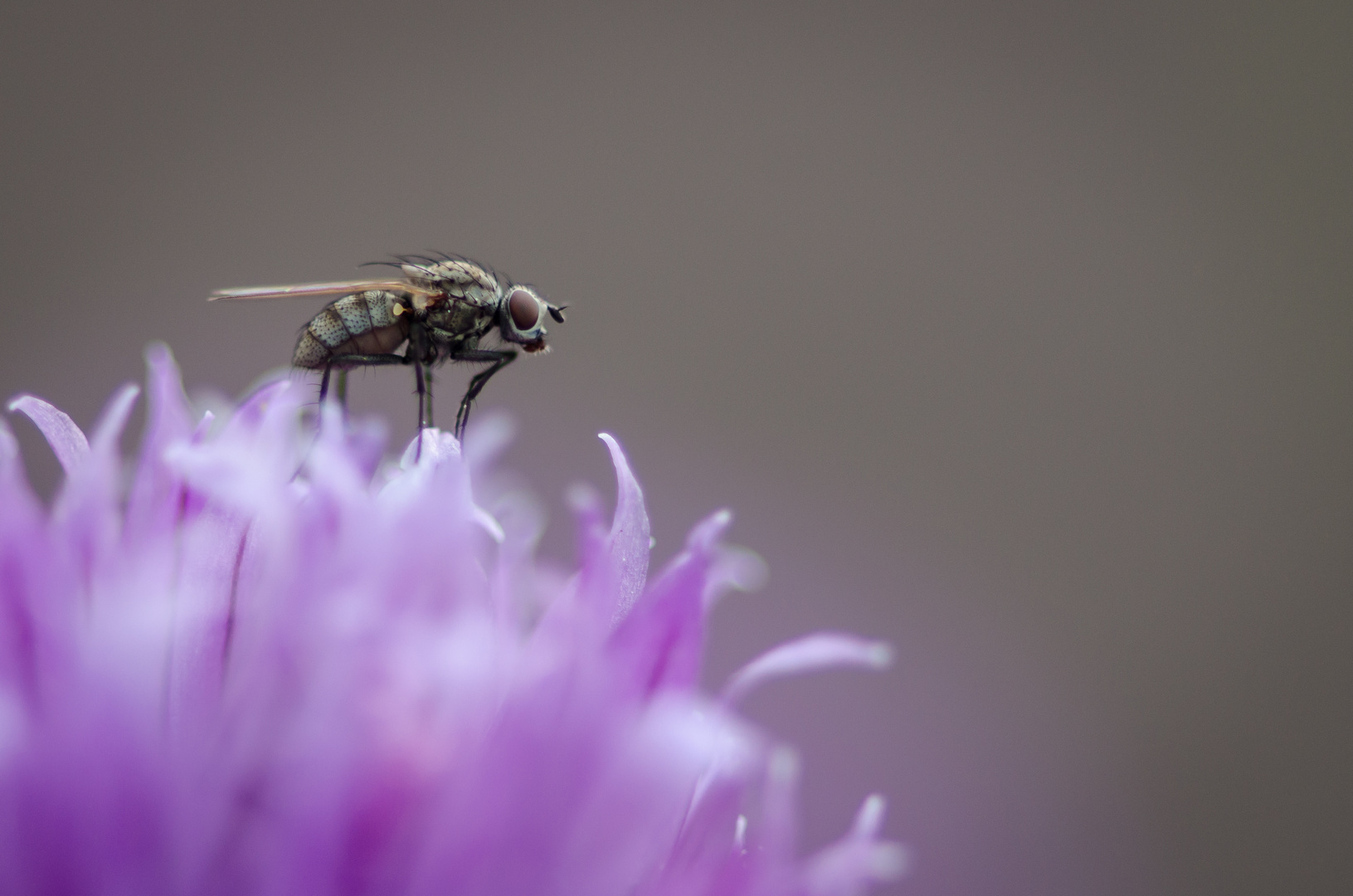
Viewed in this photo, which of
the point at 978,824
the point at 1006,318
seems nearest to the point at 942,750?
the point at 978,824

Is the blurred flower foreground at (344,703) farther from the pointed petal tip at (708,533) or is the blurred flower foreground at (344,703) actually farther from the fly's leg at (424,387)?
the fly's leg at (424,387)

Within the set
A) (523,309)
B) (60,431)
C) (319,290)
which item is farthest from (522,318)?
(60,431)

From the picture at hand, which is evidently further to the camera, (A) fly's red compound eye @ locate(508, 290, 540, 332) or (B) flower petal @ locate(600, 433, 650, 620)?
(A) fly's red compound eye @ locate(508, 290, 540, 332)

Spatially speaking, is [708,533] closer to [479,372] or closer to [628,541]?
[628,541]

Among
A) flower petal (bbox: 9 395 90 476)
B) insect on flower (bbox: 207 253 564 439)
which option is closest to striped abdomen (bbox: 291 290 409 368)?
insect on flower (bbox: 207 253 564 439)

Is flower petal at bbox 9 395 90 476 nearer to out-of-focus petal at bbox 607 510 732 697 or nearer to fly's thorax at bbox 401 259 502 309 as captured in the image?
out-of-focus petal at bbox 607 510 732 697

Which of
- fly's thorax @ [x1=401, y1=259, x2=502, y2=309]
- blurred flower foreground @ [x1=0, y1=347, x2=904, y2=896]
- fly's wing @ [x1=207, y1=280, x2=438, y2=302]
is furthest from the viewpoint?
fly's thorax @ [x1=401, y1=259, x2=502, y2=309]

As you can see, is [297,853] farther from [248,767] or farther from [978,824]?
[978,824]

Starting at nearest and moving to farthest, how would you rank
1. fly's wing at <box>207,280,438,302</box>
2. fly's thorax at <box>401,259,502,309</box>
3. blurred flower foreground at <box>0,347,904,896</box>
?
blurred flower foreground at <box>0,347,904,896</box> < fly's wing at <box>207,280,438,302</box> < fly's thorax at <box>401,259,502,309</box>
